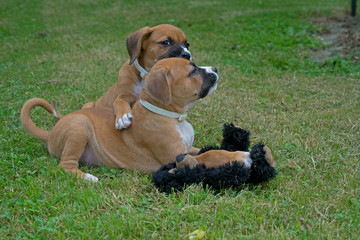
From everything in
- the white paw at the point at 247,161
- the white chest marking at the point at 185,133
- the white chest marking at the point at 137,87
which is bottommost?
the white paw at the point at 247,161

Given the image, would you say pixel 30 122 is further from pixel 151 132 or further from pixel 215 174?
pixel 215 174

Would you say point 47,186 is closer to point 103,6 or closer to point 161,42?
point 161,42

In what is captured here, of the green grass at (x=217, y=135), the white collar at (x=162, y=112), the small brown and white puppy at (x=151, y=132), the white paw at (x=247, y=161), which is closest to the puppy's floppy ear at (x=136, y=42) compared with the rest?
the small brown and white puppy at (x=151, y=132)

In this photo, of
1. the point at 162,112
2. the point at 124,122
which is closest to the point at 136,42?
the point at 124,122

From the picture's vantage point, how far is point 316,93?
6742 mm

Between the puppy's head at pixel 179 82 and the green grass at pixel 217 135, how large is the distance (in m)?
0.83

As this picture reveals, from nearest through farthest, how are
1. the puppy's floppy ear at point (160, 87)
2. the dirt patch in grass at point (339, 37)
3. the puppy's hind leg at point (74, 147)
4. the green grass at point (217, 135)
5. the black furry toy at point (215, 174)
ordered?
the green grass at point (217, 135) < the black furry toy at point (215, 174) < the puppy's floppy ear at point (160, 87) < the puppy's hind leg at point (74, 147) < the dirt patch in grass at point (339, 37)

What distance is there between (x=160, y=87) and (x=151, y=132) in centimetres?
49

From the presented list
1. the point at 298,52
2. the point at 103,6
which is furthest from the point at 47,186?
the point at 103,6

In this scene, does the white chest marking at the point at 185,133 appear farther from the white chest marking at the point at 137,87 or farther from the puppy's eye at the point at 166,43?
the puppy's eye at the point at 166,43

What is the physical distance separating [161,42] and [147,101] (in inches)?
52.7

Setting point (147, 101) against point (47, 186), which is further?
point (147, 101)

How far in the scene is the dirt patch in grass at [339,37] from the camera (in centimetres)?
856

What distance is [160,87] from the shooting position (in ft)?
12.9
